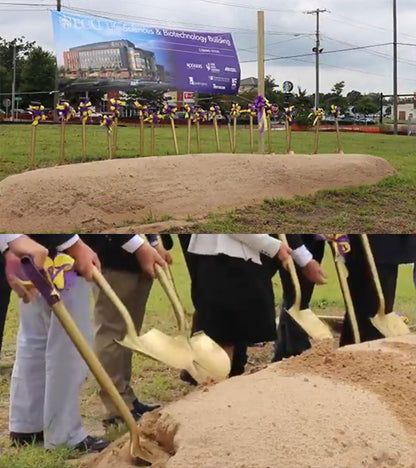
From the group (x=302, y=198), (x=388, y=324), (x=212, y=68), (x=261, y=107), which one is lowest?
(x=302, y=198)

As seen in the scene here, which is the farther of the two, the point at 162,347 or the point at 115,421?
the point at 162,347

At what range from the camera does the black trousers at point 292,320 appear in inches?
123

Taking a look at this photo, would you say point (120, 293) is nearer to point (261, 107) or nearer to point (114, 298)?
point (114, 298)

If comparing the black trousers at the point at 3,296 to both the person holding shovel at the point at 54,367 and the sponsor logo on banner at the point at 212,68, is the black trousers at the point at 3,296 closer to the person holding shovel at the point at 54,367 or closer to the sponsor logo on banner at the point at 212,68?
the person holding shovel at the point at 54,367

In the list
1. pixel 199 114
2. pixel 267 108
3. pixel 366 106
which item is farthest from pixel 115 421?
pixel 366 106

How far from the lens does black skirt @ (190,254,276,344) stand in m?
2.87

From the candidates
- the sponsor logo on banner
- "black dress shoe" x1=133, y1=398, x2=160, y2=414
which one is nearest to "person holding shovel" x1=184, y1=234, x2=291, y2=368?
"black dress shoe" x1=133, y1=398, x2=160, y2=414

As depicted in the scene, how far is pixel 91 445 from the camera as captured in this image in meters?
2.70

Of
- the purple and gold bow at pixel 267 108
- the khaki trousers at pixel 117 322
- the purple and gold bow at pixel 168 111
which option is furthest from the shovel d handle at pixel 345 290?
the purple and gold bow at pixel 267 108

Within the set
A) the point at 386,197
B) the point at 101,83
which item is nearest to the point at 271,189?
the point at 386,197

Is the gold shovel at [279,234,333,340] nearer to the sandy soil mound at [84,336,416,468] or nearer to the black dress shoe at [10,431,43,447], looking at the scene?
the sandy soil mound at [84,336,416,468]

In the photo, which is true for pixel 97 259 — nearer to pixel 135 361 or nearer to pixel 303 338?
pixel 135 361

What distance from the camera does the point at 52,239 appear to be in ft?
8.42

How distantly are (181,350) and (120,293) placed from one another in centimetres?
36
